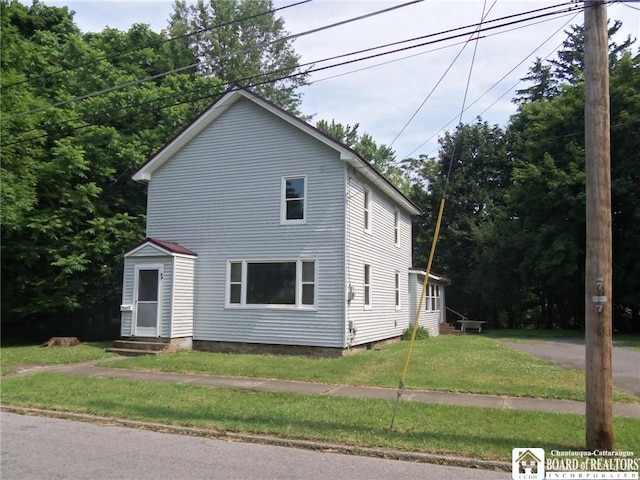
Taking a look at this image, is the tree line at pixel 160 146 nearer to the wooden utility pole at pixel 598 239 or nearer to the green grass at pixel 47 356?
A: the green grass at pixel 47 356

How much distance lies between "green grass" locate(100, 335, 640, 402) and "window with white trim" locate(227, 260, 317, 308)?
186cm

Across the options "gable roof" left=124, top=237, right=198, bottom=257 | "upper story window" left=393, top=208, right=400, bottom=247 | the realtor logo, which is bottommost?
the realtor logo

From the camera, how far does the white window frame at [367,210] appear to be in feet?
59.9

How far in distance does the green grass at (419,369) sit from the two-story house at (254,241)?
1251mm

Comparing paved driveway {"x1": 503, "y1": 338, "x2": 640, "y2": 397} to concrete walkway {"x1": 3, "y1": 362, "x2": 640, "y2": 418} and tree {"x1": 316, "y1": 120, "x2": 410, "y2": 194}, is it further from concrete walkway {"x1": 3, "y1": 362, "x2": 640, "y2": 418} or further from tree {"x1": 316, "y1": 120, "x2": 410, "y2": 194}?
tree {"x1": 316, "y1": 120, "x2": 410, "y2": 194}

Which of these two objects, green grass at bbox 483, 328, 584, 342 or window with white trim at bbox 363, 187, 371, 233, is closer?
window with white trim at bbox 363, 187, 371, 233

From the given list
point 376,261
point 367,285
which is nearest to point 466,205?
point 376,261

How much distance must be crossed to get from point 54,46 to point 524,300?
3397 centimetres

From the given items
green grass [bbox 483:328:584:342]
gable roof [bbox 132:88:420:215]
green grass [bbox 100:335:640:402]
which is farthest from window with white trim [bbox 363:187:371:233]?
green grass [bbox 483:328:584:342]

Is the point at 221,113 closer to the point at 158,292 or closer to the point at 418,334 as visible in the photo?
the point at 158,292

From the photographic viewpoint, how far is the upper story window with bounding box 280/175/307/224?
16.7m

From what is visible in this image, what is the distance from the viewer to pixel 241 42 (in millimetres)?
38406

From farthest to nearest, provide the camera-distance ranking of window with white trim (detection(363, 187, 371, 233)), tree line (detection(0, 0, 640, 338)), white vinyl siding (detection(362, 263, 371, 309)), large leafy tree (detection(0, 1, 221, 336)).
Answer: tree line (detection(0, 0, 640, 338)) → large leafy tree (detection(0, 1, 221, 336)) → window with white trim (detection(363, 187, 371, 233)) → white vinyl siding (detection(362, 263, 371, 309))

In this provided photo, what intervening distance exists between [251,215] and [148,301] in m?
4.47
